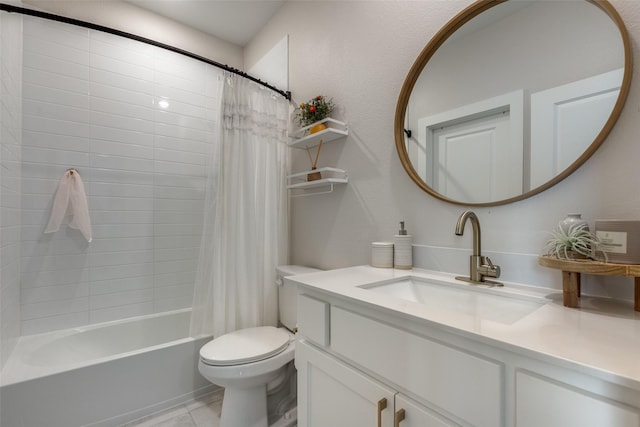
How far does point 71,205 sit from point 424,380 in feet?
7.66

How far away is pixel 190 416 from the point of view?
1575 mm

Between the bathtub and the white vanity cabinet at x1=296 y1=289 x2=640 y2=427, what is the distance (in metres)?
1.06

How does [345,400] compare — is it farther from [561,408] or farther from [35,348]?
[35,348]

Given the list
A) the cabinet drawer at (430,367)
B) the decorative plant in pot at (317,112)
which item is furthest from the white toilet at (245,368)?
the decorative plant in pot at (317,112)

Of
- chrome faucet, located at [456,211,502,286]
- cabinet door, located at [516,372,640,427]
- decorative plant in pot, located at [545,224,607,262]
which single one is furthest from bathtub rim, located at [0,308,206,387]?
decorative plant in pot, located at [545,224,607,262]

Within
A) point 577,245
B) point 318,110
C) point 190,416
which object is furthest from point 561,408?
point 190,416

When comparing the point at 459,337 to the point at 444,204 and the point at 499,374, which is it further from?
the point at 444,204

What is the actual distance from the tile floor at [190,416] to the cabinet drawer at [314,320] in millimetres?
1045

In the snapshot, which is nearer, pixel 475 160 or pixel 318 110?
pixel 475 160

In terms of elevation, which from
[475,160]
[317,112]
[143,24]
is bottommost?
[475,160]

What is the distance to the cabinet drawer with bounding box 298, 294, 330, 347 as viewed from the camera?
2.92 feet

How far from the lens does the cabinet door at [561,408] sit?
0.40m

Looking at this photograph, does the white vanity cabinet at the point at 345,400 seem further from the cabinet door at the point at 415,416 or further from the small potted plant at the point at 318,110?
the small potted plant at the point at 318,110

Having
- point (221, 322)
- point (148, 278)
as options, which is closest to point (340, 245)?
point (221, 322)
